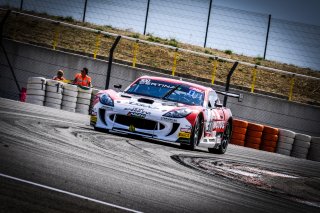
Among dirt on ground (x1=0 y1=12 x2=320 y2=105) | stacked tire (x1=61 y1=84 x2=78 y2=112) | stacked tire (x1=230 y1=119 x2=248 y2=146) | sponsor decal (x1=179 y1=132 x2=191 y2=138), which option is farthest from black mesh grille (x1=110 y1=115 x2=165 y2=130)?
dirt on ground (x1=0 y1=12 x2=320 y2=105)

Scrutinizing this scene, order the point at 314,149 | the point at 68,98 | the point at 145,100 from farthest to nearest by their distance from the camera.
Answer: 1. the point at 68,98
2. the point at 314,149
3. the point at 145,100

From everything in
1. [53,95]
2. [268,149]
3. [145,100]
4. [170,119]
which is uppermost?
[145,100]

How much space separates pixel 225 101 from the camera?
2220 centimetres

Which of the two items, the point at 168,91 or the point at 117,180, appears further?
the point at 168,91

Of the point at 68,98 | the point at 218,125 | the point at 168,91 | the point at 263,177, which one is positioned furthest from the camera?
the point at 68,98

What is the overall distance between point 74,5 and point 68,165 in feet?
78.7

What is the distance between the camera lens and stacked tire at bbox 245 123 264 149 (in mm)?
20016

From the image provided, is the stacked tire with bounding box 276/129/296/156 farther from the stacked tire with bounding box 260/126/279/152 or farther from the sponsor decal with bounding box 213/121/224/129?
the sponsor decal with bounding box 213/121/224/129

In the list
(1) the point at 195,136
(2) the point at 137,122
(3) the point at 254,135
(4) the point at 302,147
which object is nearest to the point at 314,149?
(4) the point at 302,147

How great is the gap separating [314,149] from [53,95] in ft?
23.4

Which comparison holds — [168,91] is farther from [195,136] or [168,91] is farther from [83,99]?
[83,99]

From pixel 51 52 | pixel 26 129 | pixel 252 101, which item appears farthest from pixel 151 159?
pixel 51 52

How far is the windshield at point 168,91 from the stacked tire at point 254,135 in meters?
6.08

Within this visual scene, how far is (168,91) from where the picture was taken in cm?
1396
